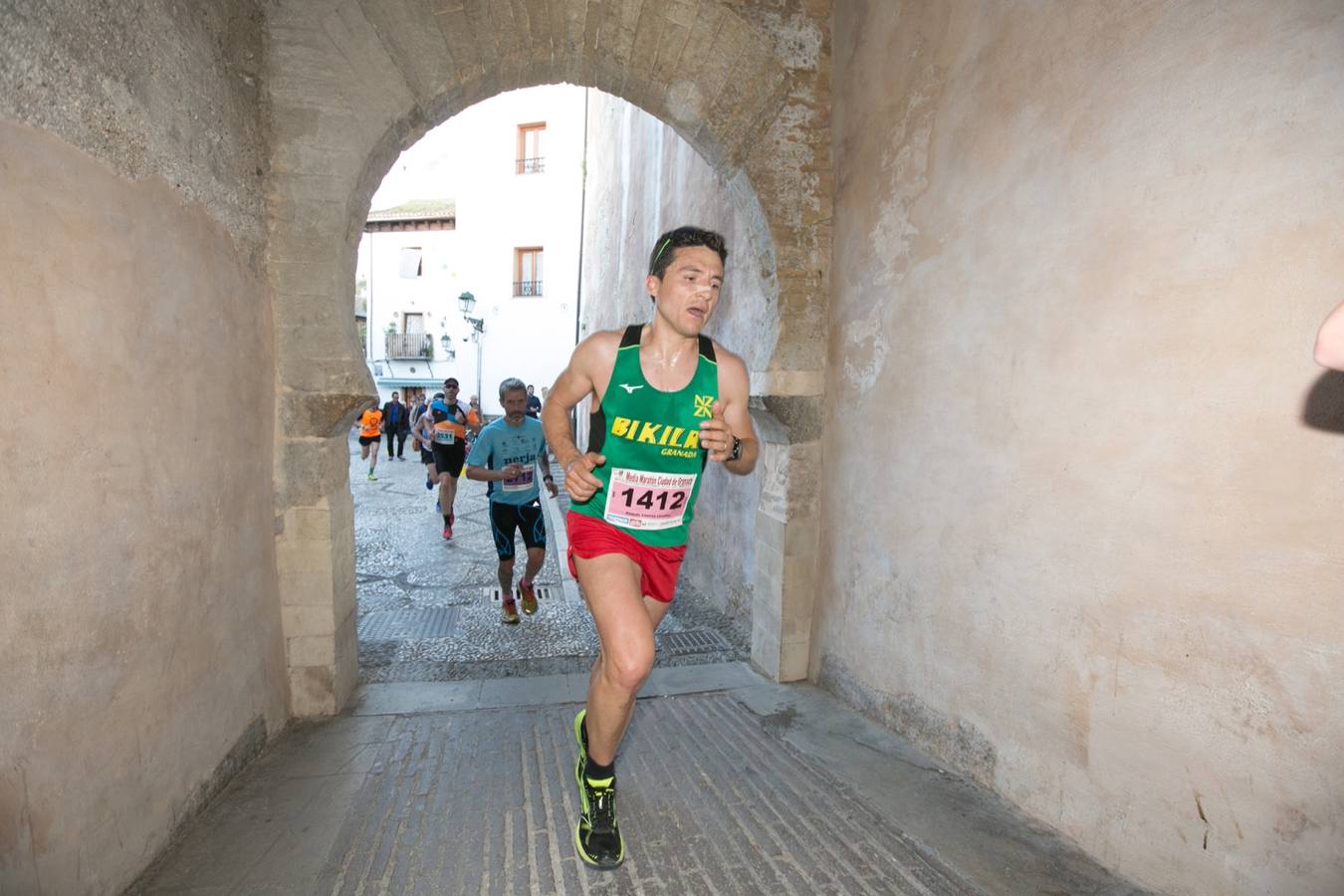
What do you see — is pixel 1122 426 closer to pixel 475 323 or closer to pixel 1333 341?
pixel 1333 341

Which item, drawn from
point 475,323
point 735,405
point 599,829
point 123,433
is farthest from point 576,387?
point 475,323

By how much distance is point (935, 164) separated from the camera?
10.2ft

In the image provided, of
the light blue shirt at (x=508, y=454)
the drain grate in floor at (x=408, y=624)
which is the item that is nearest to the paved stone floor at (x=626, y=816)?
the drain grate in floor at (x=408, y=624)

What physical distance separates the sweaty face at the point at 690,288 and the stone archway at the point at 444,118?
5.00 ft

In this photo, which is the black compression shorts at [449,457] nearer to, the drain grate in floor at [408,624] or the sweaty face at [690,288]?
the drain grate in floor at [408,624]

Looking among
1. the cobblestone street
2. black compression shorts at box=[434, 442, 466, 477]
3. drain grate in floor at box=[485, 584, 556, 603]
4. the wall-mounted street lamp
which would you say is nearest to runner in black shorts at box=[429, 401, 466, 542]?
black compression shorts at box=[434, 442, 466, 477]

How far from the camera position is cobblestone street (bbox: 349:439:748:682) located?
4707mm

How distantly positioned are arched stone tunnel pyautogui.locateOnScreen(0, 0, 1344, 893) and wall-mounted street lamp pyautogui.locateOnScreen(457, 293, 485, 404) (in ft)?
60.1

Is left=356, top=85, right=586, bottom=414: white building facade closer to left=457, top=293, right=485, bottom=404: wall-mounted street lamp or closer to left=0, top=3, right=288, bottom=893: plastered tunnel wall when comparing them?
left=457, top=293, right=485, bottom=404: wall-mounted street lamp

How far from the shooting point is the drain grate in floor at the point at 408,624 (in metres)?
5.23

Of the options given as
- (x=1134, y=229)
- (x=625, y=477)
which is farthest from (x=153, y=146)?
(x=1134, y=229)

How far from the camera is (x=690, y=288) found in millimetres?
2566

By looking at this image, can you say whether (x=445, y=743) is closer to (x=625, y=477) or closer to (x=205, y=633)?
(x=205, y=633)

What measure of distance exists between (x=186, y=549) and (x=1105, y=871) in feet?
11.2
